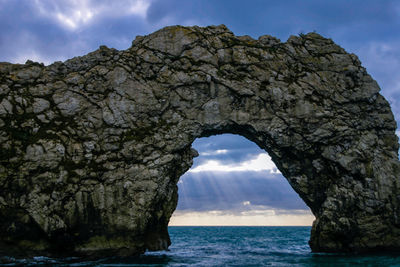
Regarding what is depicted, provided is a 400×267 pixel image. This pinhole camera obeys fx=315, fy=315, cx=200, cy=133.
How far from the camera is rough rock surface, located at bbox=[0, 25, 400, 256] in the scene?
24.1 metres

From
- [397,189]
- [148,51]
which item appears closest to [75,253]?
[148,51]

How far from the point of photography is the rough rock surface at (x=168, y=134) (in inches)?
949

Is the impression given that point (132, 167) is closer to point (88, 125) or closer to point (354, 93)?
point (88, 125)

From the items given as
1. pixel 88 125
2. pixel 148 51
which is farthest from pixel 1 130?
pixel 148 51

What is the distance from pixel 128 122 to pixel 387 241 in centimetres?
2376

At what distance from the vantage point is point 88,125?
26.7 meters

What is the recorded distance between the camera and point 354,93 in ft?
98.4

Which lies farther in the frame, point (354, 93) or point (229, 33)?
point (229, 33)

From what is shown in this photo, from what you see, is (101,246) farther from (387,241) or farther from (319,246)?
(387,241)

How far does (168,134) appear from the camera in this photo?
90.3ft

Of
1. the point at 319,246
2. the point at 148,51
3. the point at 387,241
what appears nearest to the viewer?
the point at 387,241

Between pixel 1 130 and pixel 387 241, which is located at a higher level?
pixel 1 130

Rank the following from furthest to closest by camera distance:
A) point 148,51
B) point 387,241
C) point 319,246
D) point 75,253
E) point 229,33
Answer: point 229,33
point 148,51
point 319,246
point 387,241
point 75,253

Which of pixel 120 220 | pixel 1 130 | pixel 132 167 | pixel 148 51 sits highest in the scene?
pixel 148 51
